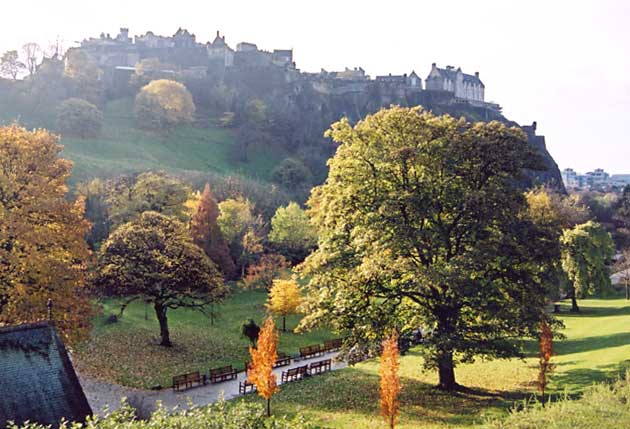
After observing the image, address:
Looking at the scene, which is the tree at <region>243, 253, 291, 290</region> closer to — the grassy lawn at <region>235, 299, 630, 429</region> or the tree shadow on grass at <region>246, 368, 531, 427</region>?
the grassy lawn at <region>235, 299, 630, 429</region>

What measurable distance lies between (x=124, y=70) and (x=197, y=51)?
25385 mm

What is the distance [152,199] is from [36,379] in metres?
36.3

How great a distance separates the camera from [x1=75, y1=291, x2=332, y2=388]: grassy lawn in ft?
96.9

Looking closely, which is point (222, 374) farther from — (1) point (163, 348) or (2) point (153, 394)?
(1) point (163, 348)

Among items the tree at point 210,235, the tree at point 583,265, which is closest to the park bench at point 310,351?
the tree at point 210,235

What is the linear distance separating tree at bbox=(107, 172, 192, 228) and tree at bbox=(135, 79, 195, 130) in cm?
5562

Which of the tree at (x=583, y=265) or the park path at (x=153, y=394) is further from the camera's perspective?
the tree at (x=583, y=265)

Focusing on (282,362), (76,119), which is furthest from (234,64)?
(282,362)

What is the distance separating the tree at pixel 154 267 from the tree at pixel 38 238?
5321 mm

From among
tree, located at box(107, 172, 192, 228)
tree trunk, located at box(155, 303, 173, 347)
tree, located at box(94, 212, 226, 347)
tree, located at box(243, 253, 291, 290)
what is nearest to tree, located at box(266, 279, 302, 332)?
tree, located at box(94, 212, 226, 347)

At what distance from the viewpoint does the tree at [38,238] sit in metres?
24.7

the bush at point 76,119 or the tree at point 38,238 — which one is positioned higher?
the bush at point 76,119

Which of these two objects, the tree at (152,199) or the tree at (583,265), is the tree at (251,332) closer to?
the tree at (152,199)

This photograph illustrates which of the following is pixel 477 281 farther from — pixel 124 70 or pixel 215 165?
pixel 124 70
